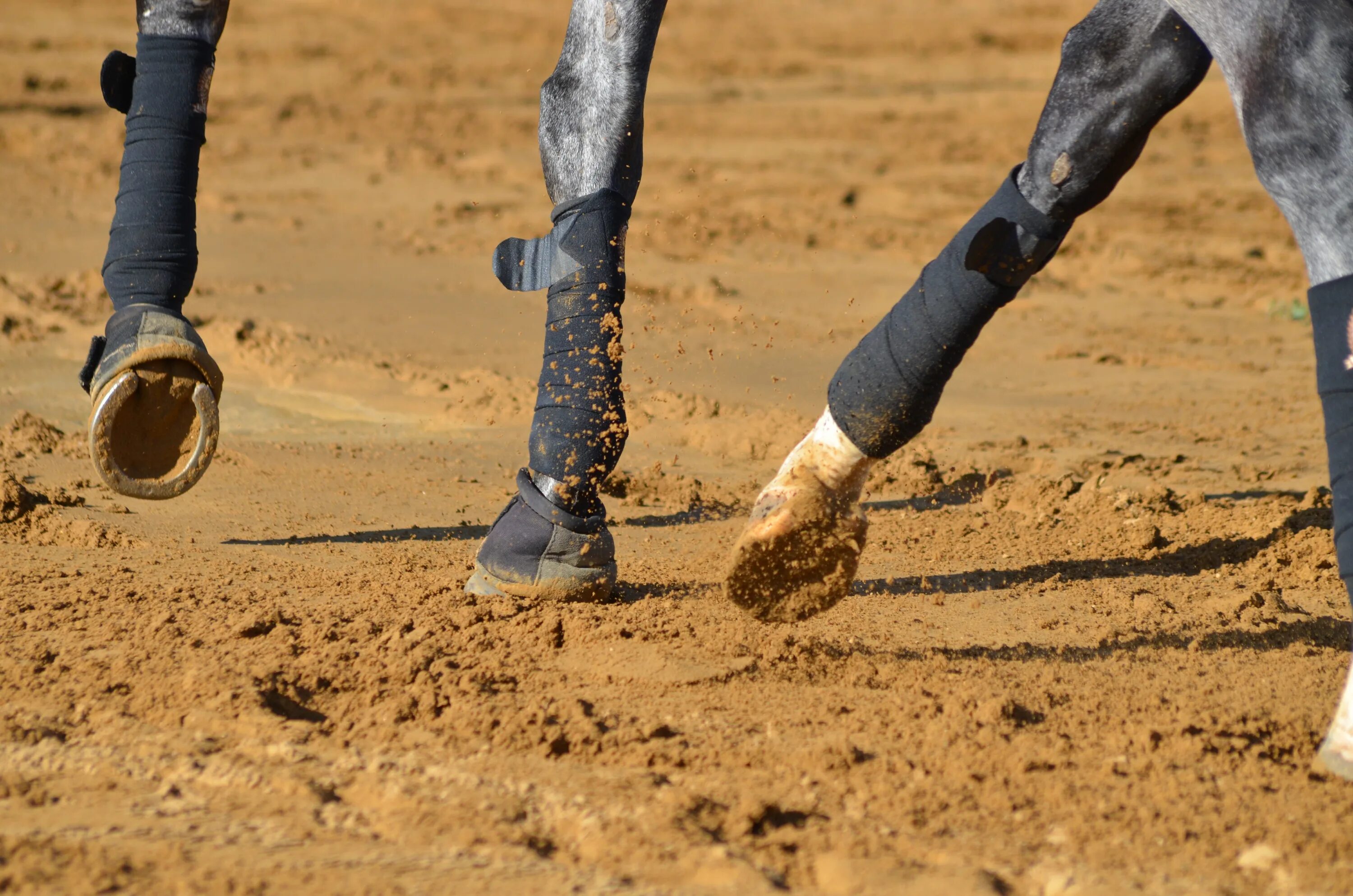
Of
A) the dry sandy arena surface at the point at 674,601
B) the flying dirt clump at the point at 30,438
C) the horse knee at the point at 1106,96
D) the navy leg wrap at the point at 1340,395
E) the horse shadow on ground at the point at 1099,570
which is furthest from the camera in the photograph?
the flying dirt clump at the point at 30,438

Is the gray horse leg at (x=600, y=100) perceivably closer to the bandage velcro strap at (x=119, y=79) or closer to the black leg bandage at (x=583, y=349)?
the black leg bandage at (x=583, y=349)

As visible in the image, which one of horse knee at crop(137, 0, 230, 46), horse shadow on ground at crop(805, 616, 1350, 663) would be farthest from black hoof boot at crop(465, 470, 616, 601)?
horse knee at crop(137, 0, 230, 46)

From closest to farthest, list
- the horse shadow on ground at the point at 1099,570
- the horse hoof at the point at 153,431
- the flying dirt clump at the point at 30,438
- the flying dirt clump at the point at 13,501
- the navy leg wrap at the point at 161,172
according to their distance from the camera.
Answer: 1. the horse hoof at the point at 153,431
2. the navy leg wrap at the point at 161,172
3. the horse shadow on ground at the point at 1099,570
4. the flying dirt clump at the point at 13,501
5. the flying dirt clump at the point at 30,438

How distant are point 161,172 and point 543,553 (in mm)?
1073

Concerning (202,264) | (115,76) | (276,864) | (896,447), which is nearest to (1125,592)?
(896,447)

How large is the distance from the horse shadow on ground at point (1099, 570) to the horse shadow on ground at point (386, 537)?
91 centimetres

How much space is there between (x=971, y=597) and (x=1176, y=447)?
1.68 metres

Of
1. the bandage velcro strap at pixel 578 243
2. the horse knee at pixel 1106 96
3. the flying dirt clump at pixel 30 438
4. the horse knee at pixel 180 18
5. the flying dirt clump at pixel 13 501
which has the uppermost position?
the horse knee at pixel 180 18

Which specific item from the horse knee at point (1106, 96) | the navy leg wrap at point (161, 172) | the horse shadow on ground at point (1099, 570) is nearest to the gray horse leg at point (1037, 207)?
the horse knee at point (1106, 96)

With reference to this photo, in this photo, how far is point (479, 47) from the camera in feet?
43.8

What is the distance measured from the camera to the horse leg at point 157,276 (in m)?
2.45

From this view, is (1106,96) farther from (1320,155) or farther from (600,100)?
(600,100)

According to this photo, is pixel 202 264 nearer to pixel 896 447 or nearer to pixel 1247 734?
pixel 896 447

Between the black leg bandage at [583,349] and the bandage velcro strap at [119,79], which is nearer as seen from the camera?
the black leg bandage at [583,349]
